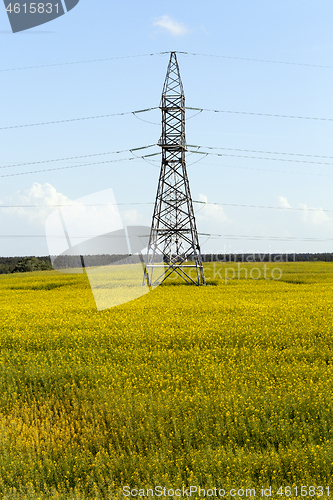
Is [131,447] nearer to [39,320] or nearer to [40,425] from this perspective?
[40,425]

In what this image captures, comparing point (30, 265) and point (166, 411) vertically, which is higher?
point (30, 265)

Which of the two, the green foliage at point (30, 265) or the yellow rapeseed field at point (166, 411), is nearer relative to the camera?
the yellow rapeseed field at point (166, 411)

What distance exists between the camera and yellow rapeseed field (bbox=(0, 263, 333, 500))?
19.7ft

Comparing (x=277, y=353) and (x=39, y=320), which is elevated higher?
(x=39, y=320)

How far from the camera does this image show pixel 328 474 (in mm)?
5676

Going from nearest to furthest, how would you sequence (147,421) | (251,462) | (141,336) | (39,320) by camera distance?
(251,462) → (147,421) → (141,336) → (39,320)

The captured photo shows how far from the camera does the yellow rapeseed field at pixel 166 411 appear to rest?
599 centimetres

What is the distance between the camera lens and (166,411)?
7.80 meters

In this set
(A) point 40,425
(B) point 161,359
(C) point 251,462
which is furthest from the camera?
(B) point 161,359

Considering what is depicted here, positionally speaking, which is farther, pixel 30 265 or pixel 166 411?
pixel 30 265

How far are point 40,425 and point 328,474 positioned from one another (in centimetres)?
565

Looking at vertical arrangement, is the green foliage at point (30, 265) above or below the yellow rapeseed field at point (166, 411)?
above

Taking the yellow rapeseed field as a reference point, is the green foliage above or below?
above

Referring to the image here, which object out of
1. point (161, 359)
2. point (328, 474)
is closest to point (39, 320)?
point (161, 359)
